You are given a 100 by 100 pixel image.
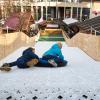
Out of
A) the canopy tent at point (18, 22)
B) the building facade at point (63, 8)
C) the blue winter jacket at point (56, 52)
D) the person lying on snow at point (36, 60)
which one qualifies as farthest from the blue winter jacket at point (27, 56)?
the building facade at point (63, 8)

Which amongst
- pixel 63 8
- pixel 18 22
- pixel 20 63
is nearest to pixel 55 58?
pixel 20 63

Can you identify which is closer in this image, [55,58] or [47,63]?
[47,63]

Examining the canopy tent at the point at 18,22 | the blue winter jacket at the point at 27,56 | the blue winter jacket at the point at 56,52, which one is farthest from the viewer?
the canopy tent at the point at 18,22

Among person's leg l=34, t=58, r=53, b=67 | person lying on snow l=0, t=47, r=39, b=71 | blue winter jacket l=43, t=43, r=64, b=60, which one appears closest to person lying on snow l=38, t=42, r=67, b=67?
blue winter jacket l=43, t=43, r=64, b=60

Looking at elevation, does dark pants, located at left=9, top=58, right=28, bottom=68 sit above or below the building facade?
above

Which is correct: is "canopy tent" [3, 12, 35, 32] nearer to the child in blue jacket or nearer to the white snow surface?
the child in blue jacket

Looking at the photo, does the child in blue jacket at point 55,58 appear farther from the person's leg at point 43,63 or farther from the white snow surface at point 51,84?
the white snow surface at point 51,84

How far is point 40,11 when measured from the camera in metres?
62.7

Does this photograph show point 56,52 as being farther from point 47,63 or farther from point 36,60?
point 36,60

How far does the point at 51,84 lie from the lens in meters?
7.99

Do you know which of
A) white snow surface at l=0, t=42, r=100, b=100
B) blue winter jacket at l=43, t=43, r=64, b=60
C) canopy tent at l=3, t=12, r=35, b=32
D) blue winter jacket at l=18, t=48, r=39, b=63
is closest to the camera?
white snow surface at l=0, t=42, r=100, b=100

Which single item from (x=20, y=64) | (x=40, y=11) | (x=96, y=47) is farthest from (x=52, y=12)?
(x=20, y=64)

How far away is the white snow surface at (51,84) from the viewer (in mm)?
7049

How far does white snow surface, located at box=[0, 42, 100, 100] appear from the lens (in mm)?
7049
